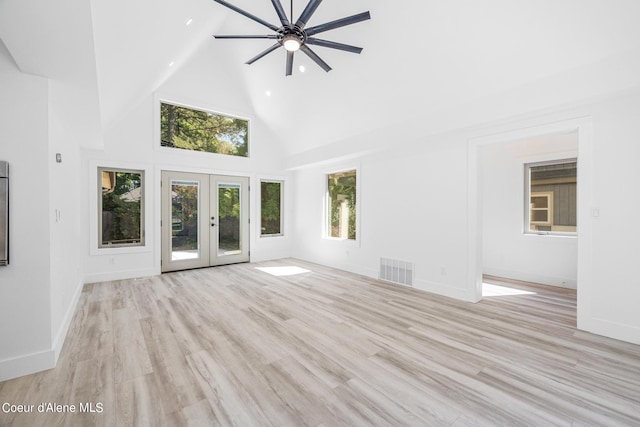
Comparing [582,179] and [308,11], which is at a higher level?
[308,11]

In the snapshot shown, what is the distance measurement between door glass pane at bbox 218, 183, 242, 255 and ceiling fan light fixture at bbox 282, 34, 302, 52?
163 inches

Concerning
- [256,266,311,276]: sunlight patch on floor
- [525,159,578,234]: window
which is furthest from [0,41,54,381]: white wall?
[525,159,578,234]: window

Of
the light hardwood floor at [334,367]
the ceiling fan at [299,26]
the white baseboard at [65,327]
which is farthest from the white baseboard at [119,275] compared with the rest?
the ceiling fan at [299,26]

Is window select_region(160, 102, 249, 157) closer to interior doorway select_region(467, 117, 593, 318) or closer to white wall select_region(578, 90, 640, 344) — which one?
interior doorway select_region(467, 117, 593, 318)

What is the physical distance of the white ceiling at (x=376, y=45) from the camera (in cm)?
189

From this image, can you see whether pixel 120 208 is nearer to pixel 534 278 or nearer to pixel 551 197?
pixel 534 278

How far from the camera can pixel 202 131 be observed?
20.6 ft

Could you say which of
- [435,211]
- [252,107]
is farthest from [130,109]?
[435,211]

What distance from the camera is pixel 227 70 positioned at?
240 inches

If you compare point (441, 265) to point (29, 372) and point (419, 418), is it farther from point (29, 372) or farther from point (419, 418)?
point (29, 372)

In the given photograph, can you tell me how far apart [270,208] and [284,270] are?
1.99 metres

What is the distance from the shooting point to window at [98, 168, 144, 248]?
16.9 feet

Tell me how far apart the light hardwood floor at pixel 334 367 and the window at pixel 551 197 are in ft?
5.80

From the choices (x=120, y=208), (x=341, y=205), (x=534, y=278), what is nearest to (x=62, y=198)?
(x=120, y=208)
